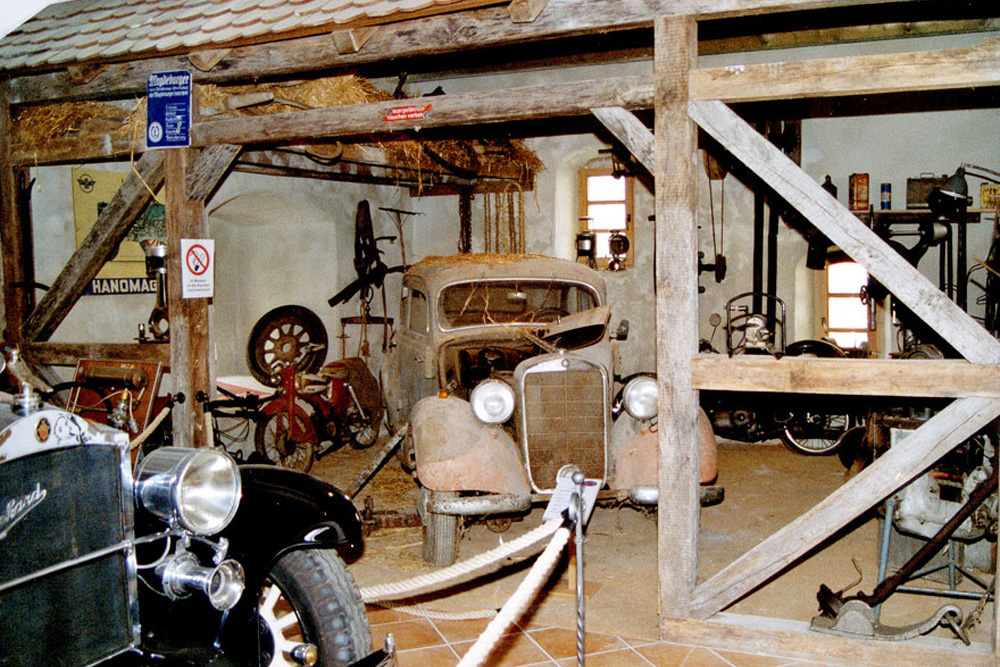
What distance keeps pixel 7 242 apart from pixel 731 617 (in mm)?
5458

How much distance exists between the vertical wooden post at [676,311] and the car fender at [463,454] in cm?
100

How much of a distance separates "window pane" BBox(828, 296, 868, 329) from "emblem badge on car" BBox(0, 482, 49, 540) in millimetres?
7876

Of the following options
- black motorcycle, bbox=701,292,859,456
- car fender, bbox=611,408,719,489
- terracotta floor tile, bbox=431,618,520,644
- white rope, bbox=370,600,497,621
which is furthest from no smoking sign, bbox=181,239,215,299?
black motorcycle, bbox=701,292,859,456

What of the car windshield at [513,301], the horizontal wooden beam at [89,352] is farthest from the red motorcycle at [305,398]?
the car windshield at [513,301]

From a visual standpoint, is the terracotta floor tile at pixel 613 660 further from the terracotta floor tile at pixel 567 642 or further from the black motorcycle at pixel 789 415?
the black motorcycle at pixel 789 415

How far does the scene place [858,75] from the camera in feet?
10.8

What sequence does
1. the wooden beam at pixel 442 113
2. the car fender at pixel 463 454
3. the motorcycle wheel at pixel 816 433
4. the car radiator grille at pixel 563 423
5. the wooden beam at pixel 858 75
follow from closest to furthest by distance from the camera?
1. the wooden beam at pixel 858 75
2. the wooden beam at pixel 442 113
3. the car fender at pixel 463 454
4. the car radiator grille at pixel 563 423
5. the motorcycle wheel at pixel 816 433

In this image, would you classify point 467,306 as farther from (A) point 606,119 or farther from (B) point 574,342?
(A) point 606,119

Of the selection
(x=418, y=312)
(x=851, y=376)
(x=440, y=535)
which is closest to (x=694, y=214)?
(x=851, y=376)

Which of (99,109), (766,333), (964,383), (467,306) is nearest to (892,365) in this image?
(964,383)

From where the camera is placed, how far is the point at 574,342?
5.45m

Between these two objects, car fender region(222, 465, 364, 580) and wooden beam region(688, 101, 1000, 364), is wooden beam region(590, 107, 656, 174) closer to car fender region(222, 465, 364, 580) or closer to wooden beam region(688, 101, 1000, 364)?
wooden beam region(688, 101, 1000, 364)

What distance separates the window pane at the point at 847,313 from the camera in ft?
27.4

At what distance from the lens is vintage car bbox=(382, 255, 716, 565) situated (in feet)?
14.4
